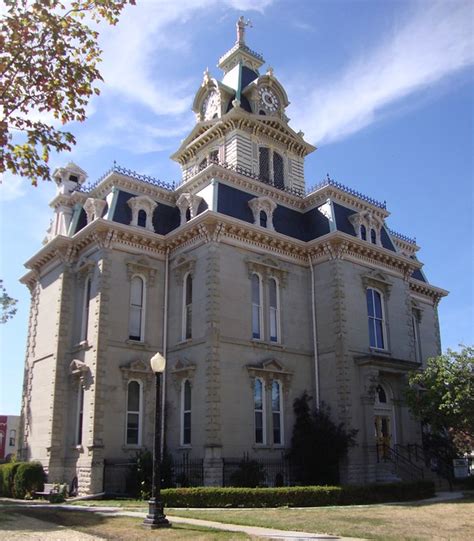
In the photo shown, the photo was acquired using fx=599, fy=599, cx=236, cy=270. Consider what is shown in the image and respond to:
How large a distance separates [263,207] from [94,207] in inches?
342

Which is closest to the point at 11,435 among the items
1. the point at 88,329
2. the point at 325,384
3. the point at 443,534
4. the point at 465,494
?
the point at 88,329

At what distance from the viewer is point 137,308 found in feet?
96.0

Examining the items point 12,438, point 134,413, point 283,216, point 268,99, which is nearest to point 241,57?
point 268,99

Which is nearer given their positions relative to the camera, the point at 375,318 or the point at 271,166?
the point at 375,318

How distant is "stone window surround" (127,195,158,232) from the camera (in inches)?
1188

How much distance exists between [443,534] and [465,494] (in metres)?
12.9

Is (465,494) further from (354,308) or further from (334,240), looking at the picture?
(334,240)

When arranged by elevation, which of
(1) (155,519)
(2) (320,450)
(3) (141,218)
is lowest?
(1) (155,519)

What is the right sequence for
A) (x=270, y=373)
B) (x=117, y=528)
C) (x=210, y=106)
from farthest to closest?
(x=210, y=106)
(x=270, y=373)
(x=117, y=528)

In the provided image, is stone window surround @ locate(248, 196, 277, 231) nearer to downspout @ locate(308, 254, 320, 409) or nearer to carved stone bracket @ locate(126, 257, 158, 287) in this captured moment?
downspout @ locate(308, 254, 320, 409)

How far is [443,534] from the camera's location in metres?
14.4

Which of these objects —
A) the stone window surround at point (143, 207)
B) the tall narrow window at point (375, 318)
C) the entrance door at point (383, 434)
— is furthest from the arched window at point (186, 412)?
the tall narrow window at point (375, 318)

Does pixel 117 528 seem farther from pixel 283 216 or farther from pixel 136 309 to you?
pixel 283 216

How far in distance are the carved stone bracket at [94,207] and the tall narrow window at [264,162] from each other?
11597 millimetres
